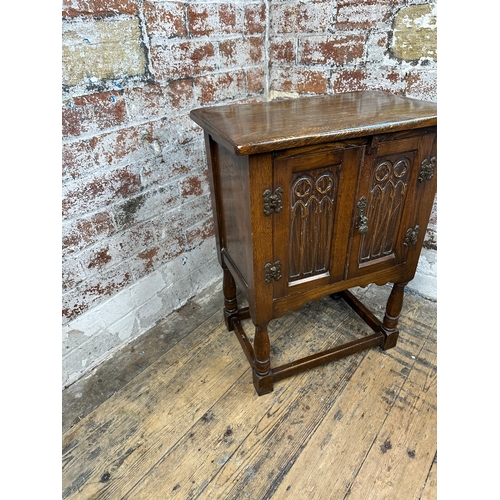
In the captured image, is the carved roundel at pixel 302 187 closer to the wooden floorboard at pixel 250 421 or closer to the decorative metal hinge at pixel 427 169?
the decorative metal hinge at pixel 427 169

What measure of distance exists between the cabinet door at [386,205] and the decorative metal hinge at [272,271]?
0.83 ft

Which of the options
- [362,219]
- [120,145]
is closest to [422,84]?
[362,219]

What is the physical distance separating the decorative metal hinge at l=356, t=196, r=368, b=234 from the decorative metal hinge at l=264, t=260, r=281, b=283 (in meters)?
0.27

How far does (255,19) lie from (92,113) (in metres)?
0.84

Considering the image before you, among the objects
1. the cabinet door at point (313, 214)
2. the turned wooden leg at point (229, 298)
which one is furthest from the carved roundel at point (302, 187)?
the turned wooden leg at point (229, 298)

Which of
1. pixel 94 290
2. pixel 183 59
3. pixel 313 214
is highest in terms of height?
pixel 183 59

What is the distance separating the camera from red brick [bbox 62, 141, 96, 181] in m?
1.14

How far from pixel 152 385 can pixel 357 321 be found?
34.7 inches

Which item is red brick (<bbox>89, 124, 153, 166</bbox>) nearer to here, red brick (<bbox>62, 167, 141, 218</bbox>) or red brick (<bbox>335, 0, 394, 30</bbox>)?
red brick (<bbox>62, 167, 141, 218</bbox>)

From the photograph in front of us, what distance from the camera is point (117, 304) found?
4.76 ft

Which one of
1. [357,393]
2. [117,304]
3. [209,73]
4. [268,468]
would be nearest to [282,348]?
[357,393]

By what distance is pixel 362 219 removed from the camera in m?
1.10

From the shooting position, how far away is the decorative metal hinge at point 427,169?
111 cm

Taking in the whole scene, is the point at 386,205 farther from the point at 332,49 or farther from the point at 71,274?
the point at 71,274
